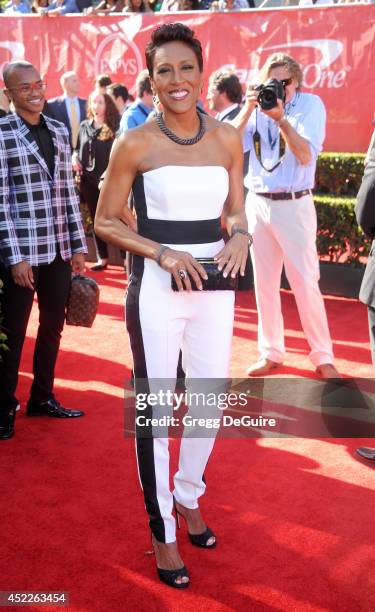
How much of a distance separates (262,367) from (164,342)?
8.55 feet

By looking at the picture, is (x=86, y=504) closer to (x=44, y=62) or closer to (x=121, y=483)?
(x=121, y=483)

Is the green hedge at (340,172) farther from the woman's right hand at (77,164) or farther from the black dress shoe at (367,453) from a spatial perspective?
the black dress shoe at (367,453)

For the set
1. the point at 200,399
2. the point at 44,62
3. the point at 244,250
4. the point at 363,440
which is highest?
the point at 44,62

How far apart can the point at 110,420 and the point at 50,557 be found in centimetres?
158

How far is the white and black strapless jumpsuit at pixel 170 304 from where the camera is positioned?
302cm

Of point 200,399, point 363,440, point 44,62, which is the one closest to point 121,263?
point 44,62

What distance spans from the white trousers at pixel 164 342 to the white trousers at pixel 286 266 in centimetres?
219

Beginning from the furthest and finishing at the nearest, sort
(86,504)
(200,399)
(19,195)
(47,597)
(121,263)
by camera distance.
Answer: (121,263)
(19,195)
(86,504)
(200,399)
(47,597)

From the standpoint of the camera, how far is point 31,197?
4.38 m

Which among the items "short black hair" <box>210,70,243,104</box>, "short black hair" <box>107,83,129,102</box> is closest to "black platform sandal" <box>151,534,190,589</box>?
"short black hair" <box>210,70,243,104</box>

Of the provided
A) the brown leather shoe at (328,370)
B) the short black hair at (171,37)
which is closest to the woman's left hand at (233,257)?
the short black hair at (171,37)

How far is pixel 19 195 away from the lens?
4359 millimetres

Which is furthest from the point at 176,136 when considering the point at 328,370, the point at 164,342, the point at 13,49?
the point at 13,49

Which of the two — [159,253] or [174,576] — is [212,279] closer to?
[159,253]
